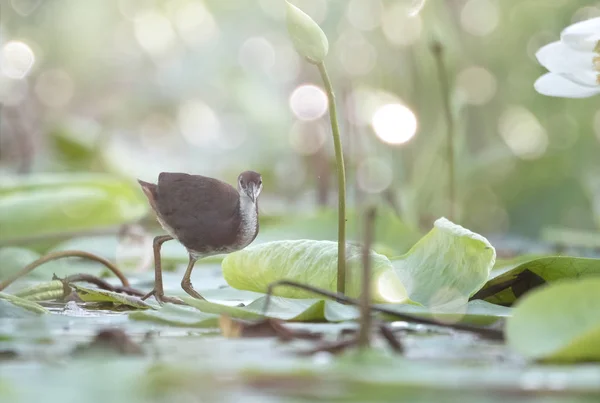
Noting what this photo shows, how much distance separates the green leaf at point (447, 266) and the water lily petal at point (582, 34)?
267 millimetres

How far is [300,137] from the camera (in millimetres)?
3846

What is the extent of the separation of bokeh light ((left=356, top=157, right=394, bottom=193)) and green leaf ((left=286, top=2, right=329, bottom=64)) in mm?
1684

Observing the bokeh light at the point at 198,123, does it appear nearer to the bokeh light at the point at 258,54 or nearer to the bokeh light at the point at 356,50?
the bokeh light at the point at 258,54

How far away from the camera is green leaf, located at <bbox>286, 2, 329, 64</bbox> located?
88 centimetres

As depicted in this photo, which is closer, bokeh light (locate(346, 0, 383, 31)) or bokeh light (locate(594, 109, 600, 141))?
bokeh light (locate(594, 109, 600, 141))

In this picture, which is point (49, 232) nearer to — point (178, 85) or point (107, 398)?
point (107, 398)

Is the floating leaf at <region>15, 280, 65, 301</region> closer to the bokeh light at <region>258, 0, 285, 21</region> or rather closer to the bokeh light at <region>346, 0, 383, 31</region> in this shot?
the bokeh light at <region>346, 0, 383, 31</region>

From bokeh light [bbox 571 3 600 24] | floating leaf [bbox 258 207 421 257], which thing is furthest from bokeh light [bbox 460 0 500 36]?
floating leaf [bbox 258 207 421 257]

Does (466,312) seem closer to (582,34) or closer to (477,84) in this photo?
(582,34)

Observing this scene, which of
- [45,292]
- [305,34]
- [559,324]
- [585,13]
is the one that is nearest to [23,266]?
[45,292]

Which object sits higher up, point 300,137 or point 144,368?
point 300,137

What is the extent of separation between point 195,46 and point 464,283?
4060 millimetres

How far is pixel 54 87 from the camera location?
530 centimetres

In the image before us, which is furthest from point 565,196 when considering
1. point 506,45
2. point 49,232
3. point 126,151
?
point 126,151
